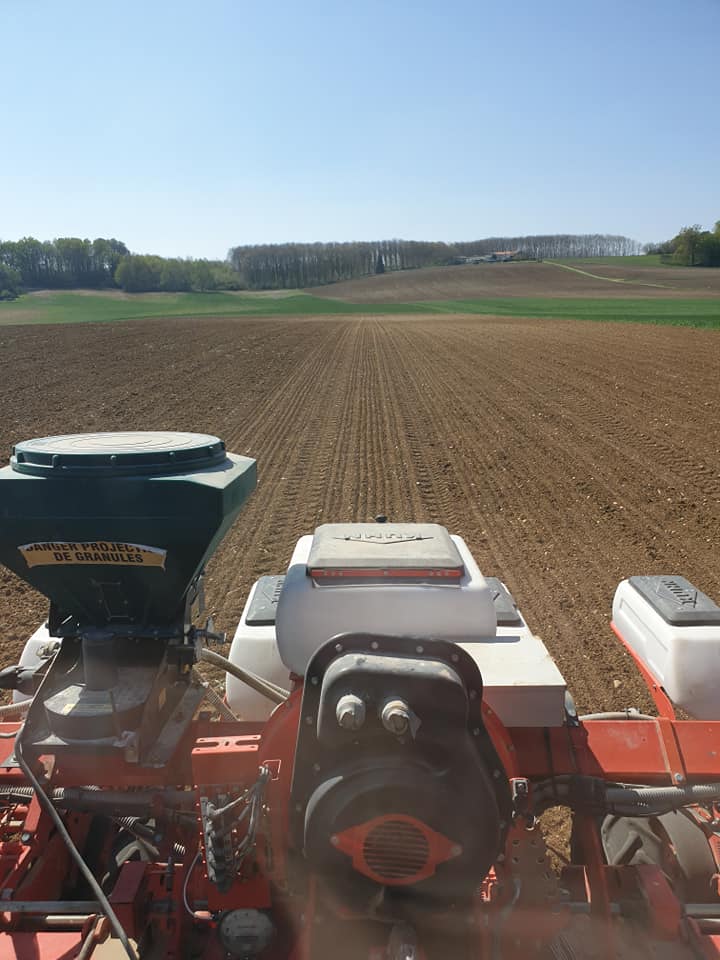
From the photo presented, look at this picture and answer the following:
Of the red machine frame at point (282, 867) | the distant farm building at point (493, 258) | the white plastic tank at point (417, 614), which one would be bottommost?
the red machine frame at point (282, 867)

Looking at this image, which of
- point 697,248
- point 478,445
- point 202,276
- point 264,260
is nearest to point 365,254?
point 264,260

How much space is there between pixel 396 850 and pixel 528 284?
75966mm

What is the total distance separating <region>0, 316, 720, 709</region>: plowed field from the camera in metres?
5.83

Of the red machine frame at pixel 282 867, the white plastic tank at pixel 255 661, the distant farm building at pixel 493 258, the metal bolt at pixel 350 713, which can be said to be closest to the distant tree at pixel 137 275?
the distant farm building at pixel 493 258

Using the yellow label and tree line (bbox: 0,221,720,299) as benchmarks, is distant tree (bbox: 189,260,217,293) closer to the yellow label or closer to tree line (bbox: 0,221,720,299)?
tree line (bbox: 0,221,720,299)

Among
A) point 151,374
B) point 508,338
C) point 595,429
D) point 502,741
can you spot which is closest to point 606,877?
point 502,741

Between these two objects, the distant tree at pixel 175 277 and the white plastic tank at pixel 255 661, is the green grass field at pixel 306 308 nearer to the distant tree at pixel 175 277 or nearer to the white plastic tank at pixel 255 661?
the distant tree at pixel 175 277

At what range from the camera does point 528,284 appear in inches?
2842

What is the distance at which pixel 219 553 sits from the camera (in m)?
6.45

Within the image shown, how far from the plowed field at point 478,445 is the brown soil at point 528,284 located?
134ft

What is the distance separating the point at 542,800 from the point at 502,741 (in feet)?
1.03

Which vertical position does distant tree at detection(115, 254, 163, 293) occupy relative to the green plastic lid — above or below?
above

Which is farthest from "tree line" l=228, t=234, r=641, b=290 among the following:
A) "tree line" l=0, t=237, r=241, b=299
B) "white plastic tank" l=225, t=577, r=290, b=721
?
"white plastic tank" l=225, t=577, r=290, b=721

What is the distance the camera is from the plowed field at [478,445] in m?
5.83
